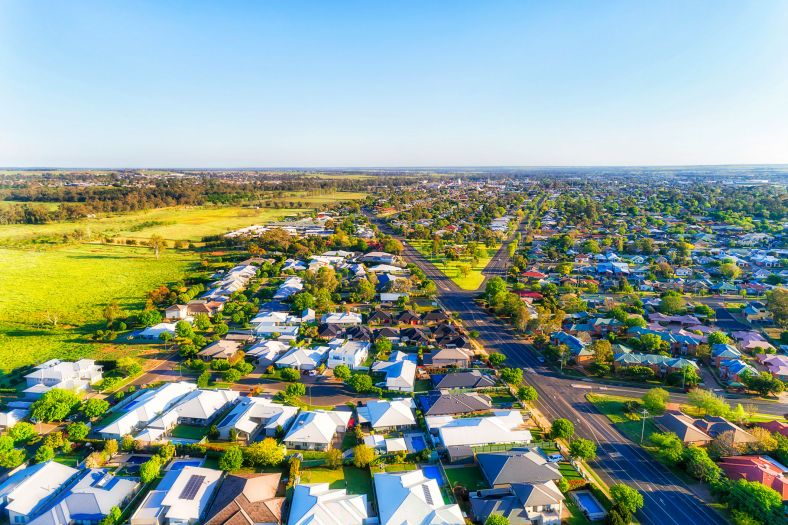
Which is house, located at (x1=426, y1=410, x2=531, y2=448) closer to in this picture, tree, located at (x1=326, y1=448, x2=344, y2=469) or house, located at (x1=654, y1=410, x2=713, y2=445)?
tree, located at (x1=326, y1=448, x2=344, y2=469)

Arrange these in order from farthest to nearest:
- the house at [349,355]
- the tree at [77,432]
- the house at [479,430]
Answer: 1. the house at [349,355]
2. the house at [479,430]
3. the tree at [77,432]

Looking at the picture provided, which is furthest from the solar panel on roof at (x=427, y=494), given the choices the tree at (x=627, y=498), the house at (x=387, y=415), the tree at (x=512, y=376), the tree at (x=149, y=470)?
the tree at (x=149, y=470)

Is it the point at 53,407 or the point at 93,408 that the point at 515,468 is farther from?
the point at 53,407

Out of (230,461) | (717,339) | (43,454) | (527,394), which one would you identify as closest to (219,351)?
(43,454)

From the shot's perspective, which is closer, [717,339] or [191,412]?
[191,412]

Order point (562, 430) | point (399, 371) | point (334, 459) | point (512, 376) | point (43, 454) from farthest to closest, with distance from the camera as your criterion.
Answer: point (399, 371)
point (512, 376)
point (562, 430)
point (334, 459)
point (43, 454)

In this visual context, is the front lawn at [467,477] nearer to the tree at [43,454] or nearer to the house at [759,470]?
the house at [759,470]

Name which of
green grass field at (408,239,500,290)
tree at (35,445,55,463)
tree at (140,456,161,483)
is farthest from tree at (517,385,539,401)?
green grass field at (408,239,500,290)
